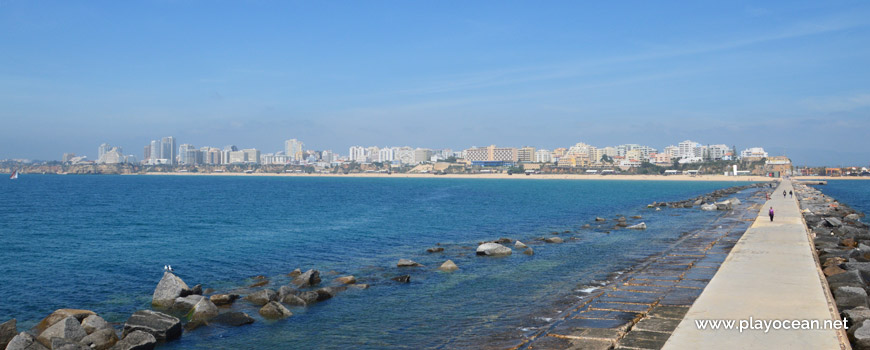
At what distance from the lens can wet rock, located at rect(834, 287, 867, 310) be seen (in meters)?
15.7

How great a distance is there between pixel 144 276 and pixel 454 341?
16777 millimetres

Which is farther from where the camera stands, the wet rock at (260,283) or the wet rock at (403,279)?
the wet rock at (403,279)

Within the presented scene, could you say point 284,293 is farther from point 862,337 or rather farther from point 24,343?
point 862,337

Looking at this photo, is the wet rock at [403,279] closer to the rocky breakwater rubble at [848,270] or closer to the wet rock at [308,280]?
the wet rock at [308,280]

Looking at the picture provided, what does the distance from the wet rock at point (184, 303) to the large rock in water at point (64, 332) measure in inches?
155

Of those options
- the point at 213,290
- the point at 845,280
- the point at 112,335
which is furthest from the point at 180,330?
the point at 845,280

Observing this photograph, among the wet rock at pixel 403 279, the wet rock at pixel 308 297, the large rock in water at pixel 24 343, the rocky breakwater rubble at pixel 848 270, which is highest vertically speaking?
the rocky breakwater rubble at pixel 848 270

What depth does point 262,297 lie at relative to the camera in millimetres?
19922

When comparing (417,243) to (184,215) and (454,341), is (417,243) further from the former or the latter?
(184,215)

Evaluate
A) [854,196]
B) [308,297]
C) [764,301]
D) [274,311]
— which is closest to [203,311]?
[274,311]

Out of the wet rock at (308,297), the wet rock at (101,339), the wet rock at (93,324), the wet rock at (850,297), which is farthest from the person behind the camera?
the wet rock at (308,297)

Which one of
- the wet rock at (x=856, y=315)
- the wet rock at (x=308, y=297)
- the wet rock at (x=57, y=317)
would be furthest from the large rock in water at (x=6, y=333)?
the wet rock at (x=856, y=315)

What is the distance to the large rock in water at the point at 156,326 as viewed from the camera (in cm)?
1555

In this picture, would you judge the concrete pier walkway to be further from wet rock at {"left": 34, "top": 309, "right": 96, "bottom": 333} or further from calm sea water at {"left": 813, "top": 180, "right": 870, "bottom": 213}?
calm sea water at {"left": 813, "top": 180, "right": 870, "bottom": 213}
